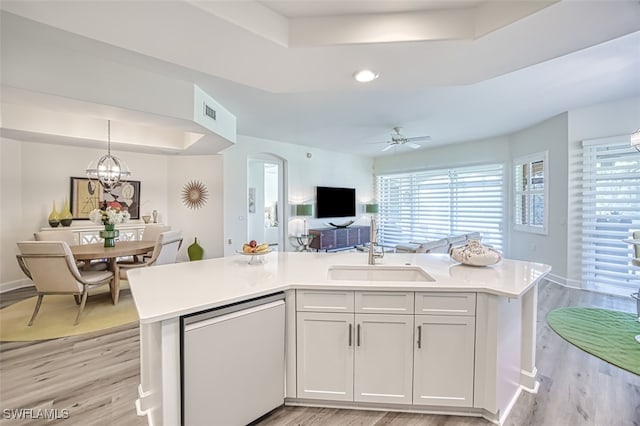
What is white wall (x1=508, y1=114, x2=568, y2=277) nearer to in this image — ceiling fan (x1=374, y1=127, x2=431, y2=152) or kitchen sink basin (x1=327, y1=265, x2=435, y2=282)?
ceiling fan (x1=374, y1=127, x2=431, y2=152)

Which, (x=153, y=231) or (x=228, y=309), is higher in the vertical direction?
(x=153, y=231)

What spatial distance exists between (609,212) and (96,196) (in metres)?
8.31

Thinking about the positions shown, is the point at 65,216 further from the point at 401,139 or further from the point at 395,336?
the point at 401,139

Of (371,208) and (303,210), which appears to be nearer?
(303,210)

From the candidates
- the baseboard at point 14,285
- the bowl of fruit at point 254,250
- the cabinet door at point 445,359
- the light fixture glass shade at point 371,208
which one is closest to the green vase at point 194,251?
the baseboard at point 14,285

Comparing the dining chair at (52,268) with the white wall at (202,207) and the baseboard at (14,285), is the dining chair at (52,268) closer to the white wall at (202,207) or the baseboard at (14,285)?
the baseboard at (14,285)

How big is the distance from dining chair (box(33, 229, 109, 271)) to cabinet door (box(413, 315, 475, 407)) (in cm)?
431

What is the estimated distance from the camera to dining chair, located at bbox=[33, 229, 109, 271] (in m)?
4.04

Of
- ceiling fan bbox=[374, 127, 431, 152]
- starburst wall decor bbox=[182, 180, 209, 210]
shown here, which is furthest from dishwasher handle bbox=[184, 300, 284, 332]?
starburst wall decor bbox=[182, 180, 209, 210]

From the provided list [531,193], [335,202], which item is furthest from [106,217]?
[531,193]

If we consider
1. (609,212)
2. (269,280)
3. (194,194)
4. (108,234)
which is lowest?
(269,280)

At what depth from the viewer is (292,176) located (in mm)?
6820

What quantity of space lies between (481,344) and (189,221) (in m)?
5.59

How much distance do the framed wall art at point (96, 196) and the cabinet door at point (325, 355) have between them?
514cm
